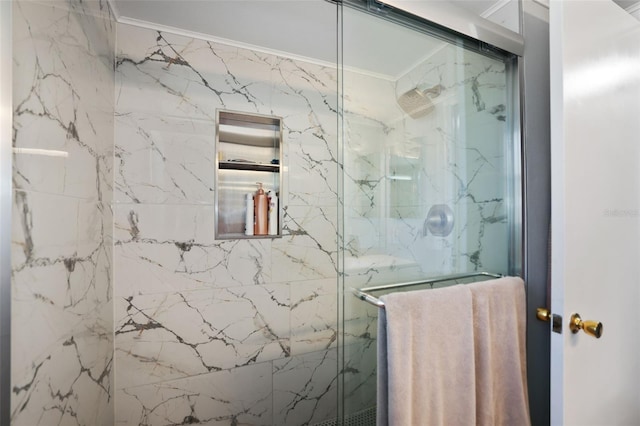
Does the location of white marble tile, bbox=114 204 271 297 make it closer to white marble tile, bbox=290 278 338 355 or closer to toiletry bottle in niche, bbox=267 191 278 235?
toiletry bottle in niche, bbox=267 191 278 235

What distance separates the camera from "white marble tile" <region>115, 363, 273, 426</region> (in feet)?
4.68

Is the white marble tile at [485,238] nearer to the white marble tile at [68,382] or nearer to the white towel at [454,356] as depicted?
the white towel at [454,356]

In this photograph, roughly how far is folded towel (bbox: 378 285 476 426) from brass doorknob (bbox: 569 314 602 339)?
0.29 m

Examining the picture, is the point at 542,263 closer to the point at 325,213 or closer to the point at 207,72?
the point at 325,213

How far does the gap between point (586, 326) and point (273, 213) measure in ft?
4.72

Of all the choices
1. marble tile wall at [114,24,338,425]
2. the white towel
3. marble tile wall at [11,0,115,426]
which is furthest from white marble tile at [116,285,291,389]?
the white towel

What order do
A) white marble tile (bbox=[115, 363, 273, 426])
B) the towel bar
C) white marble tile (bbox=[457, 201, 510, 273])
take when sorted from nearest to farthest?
the towel bar
white marble tile (bbox=[457, 201, 510, 273])
white marble tile (bbox=[115, 363, 273, 426])

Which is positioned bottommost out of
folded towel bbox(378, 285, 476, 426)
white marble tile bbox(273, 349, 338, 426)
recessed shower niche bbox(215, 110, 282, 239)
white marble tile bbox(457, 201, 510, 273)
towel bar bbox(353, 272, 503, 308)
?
white marble tile bbox(273, 349, 338, 426)

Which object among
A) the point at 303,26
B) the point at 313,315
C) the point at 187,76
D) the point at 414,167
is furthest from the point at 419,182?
the point at 187,76

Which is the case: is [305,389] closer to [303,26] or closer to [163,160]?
[163,160]

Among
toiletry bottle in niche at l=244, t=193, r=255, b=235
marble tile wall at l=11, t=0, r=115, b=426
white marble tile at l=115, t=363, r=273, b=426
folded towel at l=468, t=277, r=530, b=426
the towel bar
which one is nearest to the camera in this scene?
marble tile wall at l=11, t=0, r=115, b=426

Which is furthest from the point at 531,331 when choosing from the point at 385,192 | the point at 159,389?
the point at 159,389

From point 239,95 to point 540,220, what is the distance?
1.59 metres

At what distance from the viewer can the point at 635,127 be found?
1058 mm
